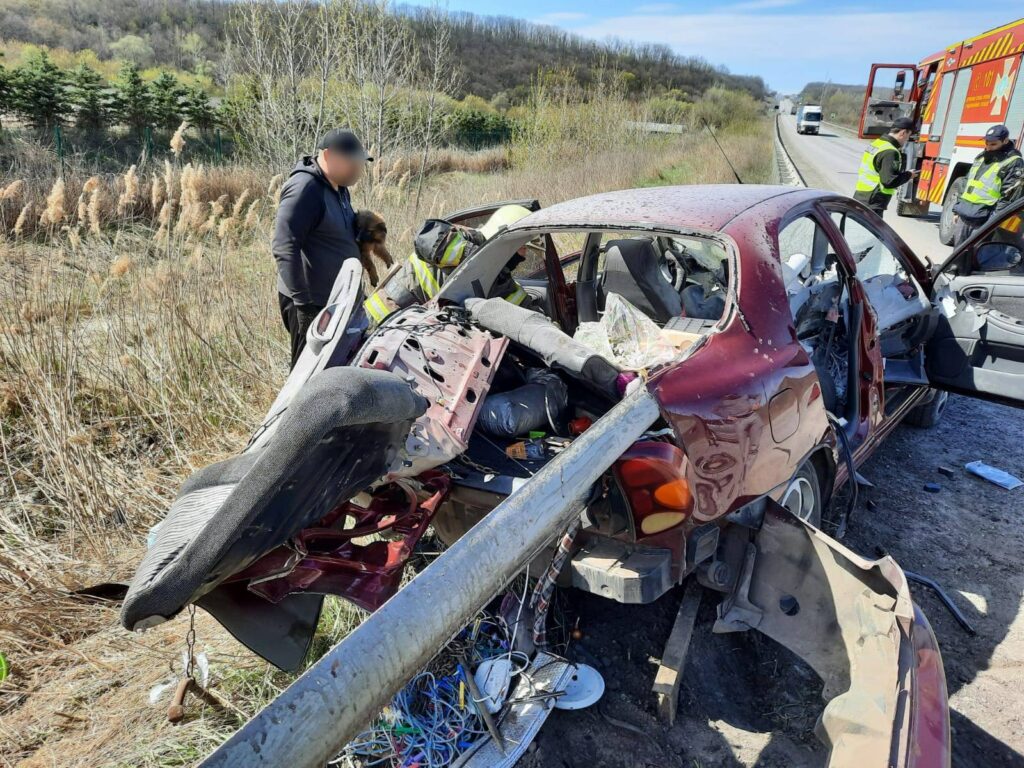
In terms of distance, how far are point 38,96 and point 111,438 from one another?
15.7m

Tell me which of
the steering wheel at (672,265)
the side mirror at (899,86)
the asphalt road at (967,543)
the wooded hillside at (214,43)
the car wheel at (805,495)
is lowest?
the asphalt road at (967,543)

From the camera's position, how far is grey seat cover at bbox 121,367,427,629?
56.4 inches

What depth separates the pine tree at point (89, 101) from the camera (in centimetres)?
1559

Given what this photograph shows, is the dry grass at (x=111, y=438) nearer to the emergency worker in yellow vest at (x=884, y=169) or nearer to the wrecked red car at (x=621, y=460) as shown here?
the wrecked red car at (x=621, y=460)

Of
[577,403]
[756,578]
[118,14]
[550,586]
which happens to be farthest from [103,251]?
[118,14]

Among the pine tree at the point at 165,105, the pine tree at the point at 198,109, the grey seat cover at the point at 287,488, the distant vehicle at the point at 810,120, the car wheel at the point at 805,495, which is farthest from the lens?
the distant vehicle at the point at 810,120

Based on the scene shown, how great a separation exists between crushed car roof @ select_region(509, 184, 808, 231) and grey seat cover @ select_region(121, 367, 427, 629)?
53.7 inches

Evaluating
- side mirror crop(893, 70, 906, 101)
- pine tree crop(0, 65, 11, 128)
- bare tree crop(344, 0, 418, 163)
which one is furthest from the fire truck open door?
pine tree crop(0, 65, 11, 128)

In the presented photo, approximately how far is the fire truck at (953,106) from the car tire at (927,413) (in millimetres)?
6653

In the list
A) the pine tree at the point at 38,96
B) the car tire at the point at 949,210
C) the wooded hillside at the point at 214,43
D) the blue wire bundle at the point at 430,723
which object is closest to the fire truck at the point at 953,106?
the car tire at the point at 949,210

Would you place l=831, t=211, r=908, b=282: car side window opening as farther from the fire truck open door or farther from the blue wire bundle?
the fire truck open door

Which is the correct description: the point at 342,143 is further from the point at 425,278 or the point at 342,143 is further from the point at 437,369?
the point at 437,369

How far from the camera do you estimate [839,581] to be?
194cm

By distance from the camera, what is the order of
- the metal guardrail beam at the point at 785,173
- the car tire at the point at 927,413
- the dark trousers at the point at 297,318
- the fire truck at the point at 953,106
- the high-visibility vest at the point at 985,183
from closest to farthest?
the dark trousers at the point at 297,318
the car tire at the point at 927,413
the high-visibility vest at the point at 985,183
the fire truck at the point at 953,106
the metal guardrail beam at the point at 785,173
